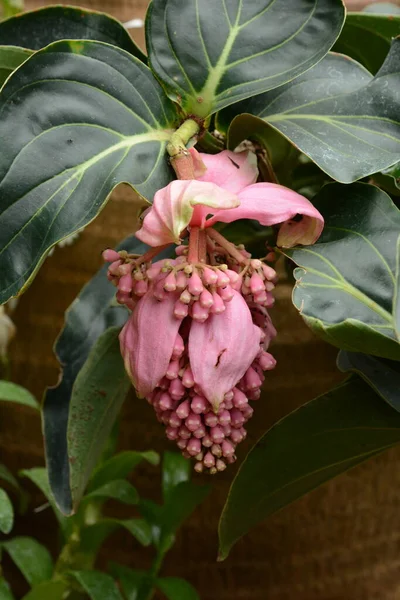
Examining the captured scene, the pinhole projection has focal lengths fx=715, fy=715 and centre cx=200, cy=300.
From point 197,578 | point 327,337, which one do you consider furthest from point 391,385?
point 197,578

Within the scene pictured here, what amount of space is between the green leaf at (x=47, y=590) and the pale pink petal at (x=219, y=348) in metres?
0.26

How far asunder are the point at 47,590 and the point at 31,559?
0.18 feet

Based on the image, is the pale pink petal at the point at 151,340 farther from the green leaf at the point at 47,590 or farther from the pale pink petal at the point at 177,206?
the green leaf at the point at 47,590

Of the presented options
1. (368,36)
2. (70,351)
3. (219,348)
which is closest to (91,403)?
(70,351)

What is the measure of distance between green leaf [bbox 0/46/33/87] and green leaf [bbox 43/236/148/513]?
0.17 metres

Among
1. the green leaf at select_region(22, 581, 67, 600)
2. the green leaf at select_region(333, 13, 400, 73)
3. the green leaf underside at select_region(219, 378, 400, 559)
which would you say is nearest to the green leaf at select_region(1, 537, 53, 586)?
the green leaf at select_region(22, 581, 67, 600)

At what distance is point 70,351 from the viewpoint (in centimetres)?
54

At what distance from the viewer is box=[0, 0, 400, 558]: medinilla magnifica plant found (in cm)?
35

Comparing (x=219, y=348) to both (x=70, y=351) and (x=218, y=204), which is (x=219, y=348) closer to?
(x=218, y=204)

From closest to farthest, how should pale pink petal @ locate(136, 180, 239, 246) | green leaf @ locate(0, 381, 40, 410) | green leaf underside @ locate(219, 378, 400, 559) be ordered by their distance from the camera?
pale pink petal @ locate(136, 180, 239, 246), green leaf underside @ locate(219, 378, 400, 559), green leaf @ locate(0, 381, 40, 410)

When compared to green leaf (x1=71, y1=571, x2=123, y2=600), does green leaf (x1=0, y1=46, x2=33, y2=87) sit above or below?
above

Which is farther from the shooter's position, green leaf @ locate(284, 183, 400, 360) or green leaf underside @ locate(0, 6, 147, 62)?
green leaf underside @ locate(0, 6, 147, 62)

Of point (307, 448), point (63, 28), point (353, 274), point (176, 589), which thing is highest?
point (63, 28)

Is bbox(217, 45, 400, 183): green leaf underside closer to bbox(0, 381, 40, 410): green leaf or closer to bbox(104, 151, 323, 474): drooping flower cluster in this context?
bbox(104, 151, 323, 474): drooping flower cluster
